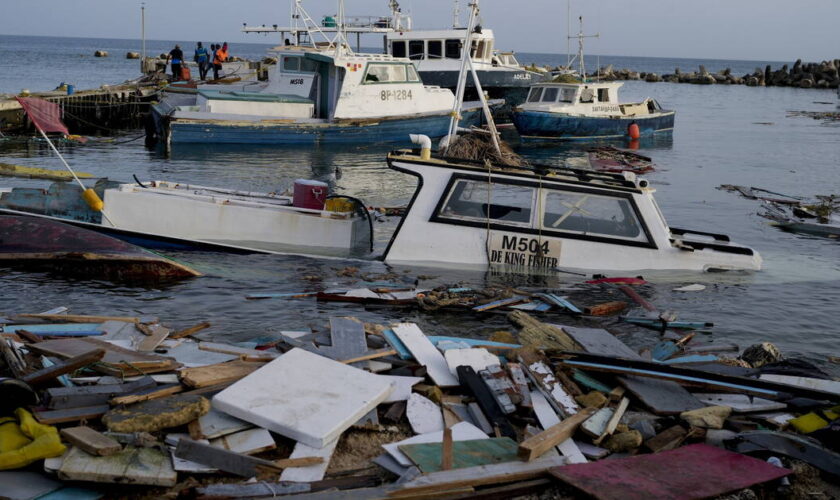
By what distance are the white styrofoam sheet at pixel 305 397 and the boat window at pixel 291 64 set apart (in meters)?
24.7

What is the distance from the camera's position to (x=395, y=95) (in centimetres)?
2994

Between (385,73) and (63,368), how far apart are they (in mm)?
24683

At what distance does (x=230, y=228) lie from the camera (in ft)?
41.0

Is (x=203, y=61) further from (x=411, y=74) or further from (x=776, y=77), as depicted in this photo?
(x=776, y=77)

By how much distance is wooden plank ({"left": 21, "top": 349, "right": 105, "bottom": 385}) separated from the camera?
5887 mm

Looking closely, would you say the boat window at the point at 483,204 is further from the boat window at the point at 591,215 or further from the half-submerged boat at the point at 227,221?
the half-submerged boat at the point at 227,221

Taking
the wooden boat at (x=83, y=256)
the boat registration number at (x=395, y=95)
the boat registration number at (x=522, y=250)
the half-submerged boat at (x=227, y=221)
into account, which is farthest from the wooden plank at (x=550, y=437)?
the boat registration number at (x=395, y=95)

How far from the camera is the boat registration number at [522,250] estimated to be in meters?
10.9

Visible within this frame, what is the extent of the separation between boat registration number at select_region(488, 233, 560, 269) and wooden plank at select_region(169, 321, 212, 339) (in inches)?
156

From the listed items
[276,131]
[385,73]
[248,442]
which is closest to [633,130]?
[385,73]

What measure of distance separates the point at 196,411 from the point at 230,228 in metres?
7.38

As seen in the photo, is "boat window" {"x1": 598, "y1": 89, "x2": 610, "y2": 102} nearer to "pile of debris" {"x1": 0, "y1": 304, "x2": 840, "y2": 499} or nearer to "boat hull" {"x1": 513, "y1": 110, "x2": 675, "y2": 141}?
"boat hull" {"x1": 513, "y1": 110, "x2": 675, "y2": 141}

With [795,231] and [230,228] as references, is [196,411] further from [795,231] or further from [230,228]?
[795,231]

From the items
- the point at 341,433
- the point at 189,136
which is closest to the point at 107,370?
the point at 341,433
